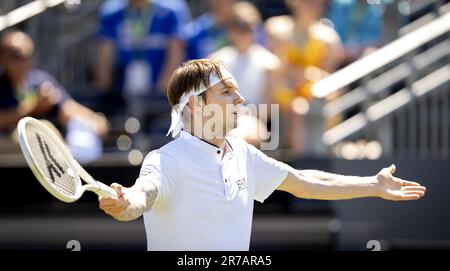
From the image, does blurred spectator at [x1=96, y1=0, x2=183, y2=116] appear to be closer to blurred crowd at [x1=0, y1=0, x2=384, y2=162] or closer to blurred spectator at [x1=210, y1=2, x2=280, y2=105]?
blurred crowd at [x1=0, y1=0, x2=384, y2=162]

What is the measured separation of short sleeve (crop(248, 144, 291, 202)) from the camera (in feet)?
16.8

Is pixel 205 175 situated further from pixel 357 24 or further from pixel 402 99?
pixel 357 24

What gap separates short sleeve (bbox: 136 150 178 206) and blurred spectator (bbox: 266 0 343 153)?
4343 millimetres

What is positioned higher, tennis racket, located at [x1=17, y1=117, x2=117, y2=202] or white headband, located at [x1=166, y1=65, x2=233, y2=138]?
white headband, located at [x1=166, y1=65, x2=233, y2=138]

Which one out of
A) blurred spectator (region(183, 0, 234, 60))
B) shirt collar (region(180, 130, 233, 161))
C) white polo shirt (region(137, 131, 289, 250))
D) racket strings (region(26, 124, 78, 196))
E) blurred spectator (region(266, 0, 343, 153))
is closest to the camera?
racket strings (region(26, 124, 78, 196))

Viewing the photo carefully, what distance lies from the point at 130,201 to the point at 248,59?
5091mm

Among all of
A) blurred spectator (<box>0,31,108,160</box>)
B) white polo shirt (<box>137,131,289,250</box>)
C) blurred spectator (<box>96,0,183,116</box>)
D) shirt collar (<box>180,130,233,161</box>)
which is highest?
blurred spectator (<box>96,0,183,116</box>)

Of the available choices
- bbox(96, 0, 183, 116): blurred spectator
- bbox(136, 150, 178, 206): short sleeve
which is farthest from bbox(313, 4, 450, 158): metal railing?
bbox(136, 150, 178, 206): short sleeve

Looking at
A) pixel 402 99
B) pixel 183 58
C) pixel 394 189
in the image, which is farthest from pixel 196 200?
pixel 183 58

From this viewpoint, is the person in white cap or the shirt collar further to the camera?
the shirt collar

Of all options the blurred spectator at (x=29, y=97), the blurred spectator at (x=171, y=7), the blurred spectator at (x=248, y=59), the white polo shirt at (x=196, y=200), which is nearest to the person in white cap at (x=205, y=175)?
the white polo shirt at (x=196, y=200)

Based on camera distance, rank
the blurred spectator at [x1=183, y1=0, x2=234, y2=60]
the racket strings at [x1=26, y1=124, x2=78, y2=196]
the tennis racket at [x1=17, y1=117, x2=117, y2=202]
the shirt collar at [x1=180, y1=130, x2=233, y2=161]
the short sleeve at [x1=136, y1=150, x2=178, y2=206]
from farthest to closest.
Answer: the blurred spectator at [x1=183, y1=0, x2=234, y2=60], the shirt collar at [x1=180, y1=130, x2=233, y2=161], the short sleeve at [x1=136, y1=150, x2=178, y2=206], the racket strings at [x1=26, y1=124, x2=78, y2=196], the tennis racket at [x1=17, y1=117, x2=117, y2=202]

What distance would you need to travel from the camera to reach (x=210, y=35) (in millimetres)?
9891
